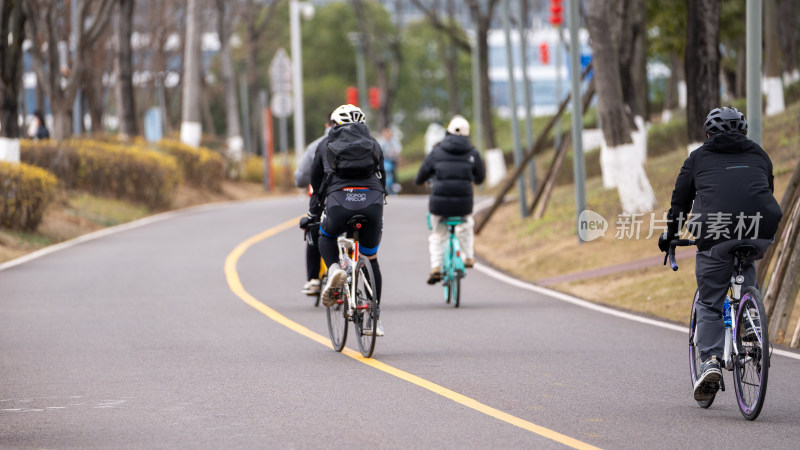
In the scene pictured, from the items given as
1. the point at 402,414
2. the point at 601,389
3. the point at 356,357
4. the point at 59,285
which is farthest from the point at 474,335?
the point at 59,285

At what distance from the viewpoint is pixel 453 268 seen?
14758 millimetres

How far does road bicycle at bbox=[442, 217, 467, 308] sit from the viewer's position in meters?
14.7

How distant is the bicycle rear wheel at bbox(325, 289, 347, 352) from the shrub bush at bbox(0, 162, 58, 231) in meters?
11.7

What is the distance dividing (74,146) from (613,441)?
905 inches

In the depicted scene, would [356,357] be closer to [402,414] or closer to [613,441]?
[402,414]

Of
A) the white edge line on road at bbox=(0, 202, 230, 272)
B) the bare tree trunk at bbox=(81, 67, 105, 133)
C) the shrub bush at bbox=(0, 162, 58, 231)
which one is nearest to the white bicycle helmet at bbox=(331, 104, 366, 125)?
the white edge line on road at bbox=(0, 202, 230, 272)

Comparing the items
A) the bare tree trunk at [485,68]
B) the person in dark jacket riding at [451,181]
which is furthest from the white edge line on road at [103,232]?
the bare tree trunk at [485,68]

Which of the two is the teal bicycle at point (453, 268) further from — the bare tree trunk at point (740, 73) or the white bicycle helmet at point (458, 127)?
the bare tree trunk at point (740, 73)

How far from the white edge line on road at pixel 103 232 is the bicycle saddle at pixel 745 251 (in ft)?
42.2

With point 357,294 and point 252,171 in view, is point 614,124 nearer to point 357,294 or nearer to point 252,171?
point 357,294

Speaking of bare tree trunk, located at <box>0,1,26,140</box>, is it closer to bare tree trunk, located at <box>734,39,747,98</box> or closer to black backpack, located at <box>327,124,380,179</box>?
Answer: black backpack, located at <box>327,124,380,179</box>

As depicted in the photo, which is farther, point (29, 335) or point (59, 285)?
point (59, 285)

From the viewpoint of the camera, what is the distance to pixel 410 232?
1009 inches

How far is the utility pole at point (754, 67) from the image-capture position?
13.3 metres
